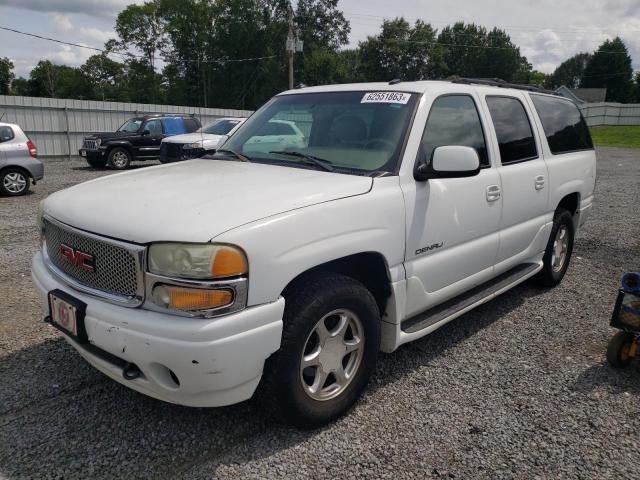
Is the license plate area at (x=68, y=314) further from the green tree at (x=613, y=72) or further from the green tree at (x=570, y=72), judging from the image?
the green tree at (x=570, y=72)

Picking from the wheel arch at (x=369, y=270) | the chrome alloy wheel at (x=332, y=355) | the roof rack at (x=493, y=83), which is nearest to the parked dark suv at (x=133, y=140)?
the roof rack at (x=493, y=83)

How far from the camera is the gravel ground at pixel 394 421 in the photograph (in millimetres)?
2518

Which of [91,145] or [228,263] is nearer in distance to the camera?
[228,263]

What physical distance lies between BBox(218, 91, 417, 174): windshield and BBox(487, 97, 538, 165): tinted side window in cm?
101

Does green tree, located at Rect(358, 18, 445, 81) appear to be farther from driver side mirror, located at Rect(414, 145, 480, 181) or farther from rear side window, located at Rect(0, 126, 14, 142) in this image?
driver side mirror, located at Rect(414, 145, 480, 181)

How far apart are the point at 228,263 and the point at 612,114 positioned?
55531mm

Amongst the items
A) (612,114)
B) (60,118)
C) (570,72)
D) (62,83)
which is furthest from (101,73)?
(570,72)

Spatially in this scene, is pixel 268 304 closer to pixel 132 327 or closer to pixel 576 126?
pixel 132 327

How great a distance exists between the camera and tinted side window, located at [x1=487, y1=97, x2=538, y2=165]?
4.02 meters

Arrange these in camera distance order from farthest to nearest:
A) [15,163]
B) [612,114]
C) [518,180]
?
[612,114] → [15,163] → [518,180]

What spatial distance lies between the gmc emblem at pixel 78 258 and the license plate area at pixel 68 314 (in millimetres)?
157

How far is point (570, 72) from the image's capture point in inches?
4385

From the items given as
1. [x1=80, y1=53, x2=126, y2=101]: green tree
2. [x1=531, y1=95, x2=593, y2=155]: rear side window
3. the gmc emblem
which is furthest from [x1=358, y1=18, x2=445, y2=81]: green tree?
the gmc emblem

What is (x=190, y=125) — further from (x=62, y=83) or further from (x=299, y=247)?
(x=62, y=83)
